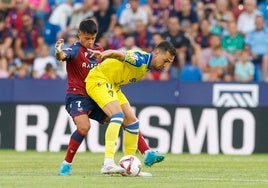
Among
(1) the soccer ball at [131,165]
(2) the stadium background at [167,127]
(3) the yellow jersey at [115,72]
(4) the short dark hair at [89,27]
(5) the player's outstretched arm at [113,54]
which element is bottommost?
(2) the stadium background at [167,127]

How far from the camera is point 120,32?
23031 mm

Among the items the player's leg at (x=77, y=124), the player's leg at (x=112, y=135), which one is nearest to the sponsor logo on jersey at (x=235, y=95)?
the player's leg at (x=77, y=124)

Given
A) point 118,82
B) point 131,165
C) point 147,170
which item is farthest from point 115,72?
point 147,170

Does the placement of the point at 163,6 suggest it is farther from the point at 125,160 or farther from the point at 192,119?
the point at 125,160

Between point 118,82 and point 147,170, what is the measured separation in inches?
68.2

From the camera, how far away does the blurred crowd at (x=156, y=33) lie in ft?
73.1

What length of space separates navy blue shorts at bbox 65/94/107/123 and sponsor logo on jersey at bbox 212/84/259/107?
795 centimetres

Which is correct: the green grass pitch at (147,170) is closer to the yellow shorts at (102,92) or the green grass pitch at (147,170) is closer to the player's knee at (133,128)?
the player's knee at (133,128)

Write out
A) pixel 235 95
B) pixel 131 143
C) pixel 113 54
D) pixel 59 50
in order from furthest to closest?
pixel 235 95, pixel 131 143, pixel 59 50, pixel 113 54

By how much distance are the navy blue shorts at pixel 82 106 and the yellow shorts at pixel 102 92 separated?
0.75ft

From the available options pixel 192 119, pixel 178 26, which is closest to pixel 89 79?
pixel 192 119

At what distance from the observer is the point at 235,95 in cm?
2136

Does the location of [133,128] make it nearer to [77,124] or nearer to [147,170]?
A: [77,124]

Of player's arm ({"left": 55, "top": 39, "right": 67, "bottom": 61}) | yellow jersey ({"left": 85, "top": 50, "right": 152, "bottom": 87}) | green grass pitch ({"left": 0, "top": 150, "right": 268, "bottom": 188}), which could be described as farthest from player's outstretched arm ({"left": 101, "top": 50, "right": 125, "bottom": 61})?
green grass pitch ({"left": 0, "top": 150, "right": 268, "bottom": 188})
